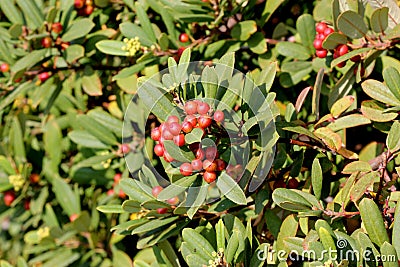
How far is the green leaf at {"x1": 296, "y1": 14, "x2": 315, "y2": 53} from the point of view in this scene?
5.72ft

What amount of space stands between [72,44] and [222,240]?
105cm

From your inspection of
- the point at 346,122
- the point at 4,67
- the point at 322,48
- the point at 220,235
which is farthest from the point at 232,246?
the point at 4,67

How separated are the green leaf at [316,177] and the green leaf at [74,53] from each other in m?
0.97

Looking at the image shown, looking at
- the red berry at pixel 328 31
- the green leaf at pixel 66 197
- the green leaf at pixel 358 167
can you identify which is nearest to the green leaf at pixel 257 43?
the red berry at pixel 328 31

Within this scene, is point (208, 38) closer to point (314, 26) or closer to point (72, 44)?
point (314, 26)

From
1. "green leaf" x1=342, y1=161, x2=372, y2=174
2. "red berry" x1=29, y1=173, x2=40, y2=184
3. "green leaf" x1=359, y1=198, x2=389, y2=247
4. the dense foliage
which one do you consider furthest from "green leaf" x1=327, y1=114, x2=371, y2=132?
"red berry" x1=29, y1=173, x2=40, y2=184

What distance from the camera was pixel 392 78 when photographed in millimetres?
1373

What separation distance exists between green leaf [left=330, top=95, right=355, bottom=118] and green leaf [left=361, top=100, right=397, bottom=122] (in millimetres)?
52

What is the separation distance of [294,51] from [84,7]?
2.81 ft

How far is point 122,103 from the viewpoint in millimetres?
2053

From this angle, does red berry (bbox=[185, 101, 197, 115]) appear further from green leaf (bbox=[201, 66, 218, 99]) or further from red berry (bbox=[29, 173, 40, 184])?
red berry (bbox=[29, 173, 40, 184])

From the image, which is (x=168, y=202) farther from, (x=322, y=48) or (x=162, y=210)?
(x=322, y=48)

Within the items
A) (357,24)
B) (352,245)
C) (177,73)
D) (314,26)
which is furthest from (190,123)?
(314,26)

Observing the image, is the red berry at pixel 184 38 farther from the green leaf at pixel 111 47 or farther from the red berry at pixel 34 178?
the red berry at pixel 34 178
